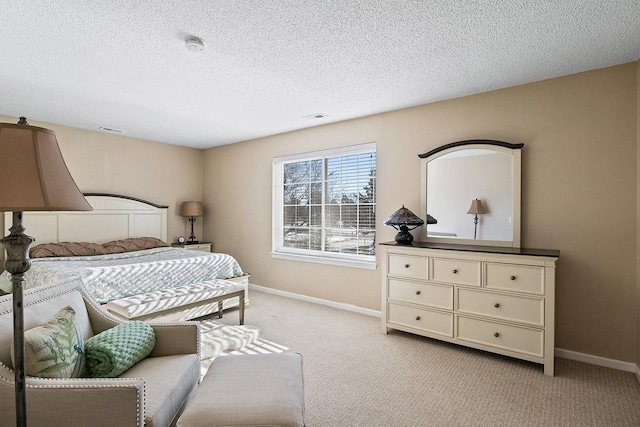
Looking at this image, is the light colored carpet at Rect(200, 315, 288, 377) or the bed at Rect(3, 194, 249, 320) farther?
the bed at Rect(3, 194, 249, 320)

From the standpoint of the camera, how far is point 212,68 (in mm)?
2758

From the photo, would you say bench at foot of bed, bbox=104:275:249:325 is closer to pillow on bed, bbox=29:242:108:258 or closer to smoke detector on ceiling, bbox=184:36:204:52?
pillow on bed, bbox=29:242:108:258

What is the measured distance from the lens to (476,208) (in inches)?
131

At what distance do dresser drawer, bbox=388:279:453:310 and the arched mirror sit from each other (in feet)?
1.96

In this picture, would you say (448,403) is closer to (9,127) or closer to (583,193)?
(583,193)

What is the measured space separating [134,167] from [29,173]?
15.9ft

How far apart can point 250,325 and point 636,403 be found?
10.6 feet

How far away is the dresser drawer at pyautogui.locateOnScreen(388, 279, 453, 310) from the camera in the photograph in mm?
3059

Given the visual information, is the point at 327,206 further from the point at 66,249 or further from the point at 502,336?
the point at 66,249

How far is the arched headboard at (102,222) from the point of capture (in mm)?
4371

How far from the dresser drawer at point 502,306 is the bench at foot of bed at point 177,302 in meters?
2.33

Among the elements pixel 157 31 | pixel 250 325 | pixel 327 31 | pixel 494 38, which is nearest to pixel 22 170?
pixel 157 31

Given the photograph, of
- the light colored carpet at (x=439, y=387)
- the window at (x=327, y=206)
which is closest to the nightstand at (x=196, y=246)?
the window at (x=327, y=206)

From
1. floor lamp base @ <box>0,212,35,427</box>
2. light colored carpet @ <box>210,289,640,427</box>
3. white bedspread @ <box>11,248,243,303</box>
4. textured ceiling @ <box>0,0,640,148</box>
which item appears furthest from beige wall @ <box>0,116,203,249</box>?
floor lamp base @ <box>0,212,35,427</box>
